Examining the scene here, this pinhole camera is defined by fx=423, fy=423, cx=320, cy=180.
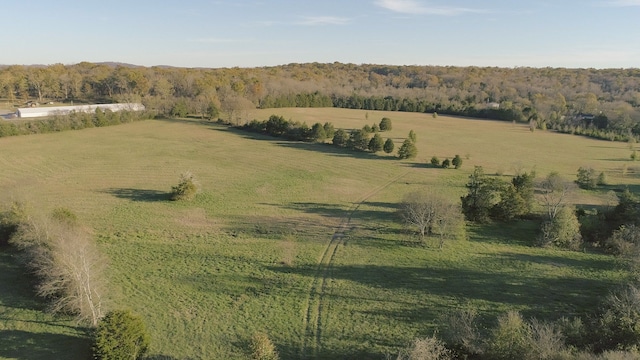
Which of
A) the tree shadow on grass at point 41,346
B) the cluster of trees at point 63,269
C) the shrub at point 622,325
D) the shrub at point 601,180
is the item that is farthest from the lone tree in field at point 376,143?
the tree shadow on grass at point 41,346

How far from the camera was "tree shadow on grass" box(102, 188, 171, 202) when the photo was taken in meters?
43.0

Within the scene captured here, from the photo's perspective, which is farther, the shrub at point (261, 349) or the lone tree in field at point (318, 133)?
the lone tree in field at point (318, 133)

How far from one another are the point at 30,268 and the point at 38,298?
3298 millimetres

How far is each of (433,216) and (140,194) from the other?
29.9 metres

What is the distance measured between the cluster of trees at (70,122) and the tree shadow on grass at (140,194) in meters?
42.2

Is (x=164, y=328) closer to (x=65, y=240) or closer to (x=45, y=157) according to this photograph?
(x=65, y=240)

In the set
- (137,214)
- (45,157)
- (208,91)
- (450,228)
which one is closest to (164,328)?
Result: (137,214)

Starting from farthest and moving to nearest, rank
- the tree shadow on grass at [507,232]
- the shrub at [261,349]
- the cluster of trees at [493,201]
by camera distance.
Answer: the cluster of trees at [493,201], the tree shadow on grass at [507,232], the shrub at [261,349]

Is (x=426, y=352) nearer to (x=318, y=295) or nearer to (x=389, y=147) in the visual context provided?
(x=318, y=295)

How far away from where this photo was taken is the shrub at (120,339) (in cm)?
1864

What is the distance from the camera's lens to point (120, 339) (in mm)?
18766

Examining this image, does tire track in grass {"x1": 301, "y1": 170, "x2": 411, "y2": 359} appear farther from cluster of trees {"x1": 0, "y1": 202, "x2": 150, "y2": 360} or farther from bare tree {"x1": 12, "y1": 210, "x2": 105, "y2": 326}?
bare tree {"x1": 12, "y1": 210, "x2": 105, "y2": 326}

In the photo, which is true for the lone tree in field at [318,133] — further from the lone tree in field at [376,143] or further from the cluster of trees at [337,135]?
the lone tree in field at [376,143]

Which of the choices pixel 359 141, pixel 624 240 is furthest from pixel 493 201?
pixel 359 141
